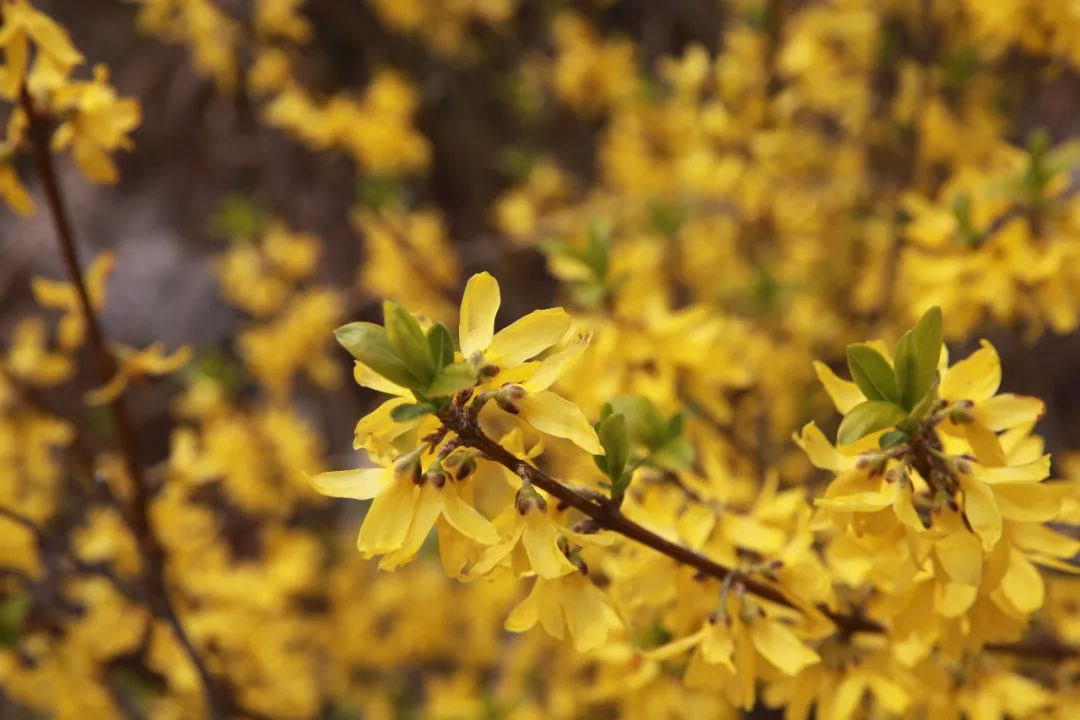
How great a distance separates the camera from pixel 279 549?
2154 mm

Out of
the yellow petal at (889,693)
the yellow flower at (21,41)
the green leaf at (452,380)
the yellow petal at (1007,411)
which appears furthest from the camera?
the yellow flower at (21,41)

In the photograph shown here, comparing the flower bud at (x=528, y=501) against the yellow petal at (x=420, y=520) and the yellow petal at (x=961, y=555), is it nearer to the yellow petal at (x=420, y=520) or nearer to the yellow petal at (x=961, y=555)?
the yellow petal at (x=420, y=520)

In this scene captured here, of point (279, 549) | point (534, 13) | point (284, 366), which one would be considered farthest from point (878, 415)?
point (534, 13)

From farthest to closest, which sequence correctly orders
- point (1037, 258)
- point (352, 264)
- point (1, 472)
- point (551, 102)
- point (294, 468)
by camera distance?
point (352, 264) → point (551, 102) → point (294, 468) → point (1, 472) → point (1037, 258)

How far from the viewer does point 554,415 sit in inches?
25.4

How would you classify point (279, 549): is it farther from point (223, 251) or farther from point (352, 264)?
point (223, 251)

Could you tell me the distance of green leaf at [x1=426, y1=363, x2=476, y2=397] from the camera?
591 mm

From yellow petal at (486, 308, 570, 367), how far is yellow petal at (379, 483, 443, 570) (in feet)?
0.35

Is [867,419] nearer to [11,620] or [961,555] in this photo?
[961,555]

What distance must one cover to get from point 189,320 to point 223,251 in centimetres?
36

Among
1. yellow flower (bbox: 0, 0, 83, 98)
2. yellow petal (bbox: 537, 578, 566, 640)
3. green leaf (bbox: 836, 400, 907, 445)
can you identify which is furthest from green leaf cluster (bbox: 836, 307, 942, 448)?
yellow flower (bbox: 0, 0, 83, 98)

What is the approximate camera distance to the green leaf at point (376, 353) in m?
0.61

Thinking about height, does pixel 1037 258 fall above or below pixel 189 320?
below

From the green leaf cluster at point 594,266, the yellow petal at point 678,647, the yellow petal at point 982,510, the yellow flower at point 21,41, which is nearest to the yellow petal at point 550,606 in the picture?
the yellow petal at point 678,647
